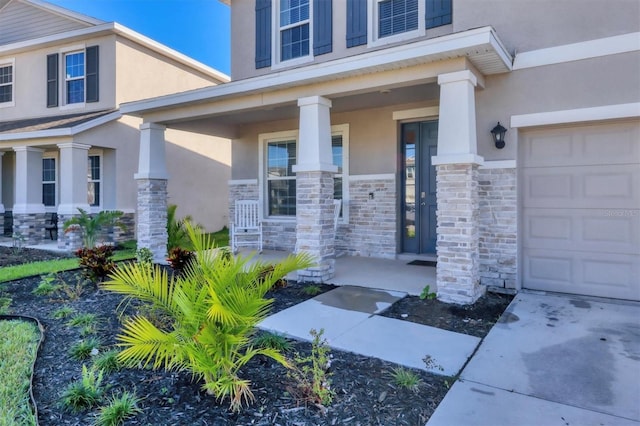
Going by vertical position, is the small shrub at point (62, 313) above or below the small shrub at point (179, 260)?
below

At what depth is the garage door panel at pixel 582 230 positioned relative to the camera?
4.61 metres

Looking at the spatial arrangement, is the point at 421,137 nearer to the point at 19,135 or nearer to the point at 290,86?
the point at 290,86

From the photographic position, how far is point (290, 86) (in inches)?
226

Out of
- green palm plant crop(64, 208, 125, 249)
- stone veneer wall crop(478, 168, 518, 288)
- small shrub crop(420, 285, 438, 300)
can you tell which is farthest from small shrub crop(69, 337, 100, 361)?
green palm plant crop(64, 208, 125, 249)

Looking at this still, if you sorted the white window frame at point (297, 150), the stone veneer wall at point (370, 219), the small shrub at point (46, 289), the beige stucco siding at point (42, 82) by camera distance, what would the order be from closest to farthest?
1. the small shrub at point (46, 289)
2. the stone veneer wall at point (370, 219)
3. the white window frame at point (297, 150)
4. the beige stucco siding at point (42, 82)

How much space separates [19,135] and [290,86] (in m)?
7.99

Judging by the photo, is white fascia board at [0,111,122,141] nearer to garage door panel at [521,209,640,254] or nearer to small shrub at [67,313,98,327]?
small shrub at [67,313,98,327]

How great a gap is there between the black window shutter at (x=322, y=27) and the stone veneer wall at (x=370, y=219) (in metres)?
2.56

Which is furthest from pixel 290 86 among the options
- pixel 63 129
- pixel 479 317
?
pixel 63 129

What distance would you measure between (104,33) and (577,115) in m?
11.1

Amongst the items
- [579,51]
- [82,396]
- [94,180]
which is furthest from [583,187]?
[94,180]

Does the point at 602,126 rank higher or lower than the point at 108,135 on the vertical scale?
lower

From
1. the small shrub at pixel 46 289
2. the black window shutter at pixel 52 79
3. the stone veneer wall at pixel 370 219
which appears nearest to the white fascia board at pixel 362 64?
the stone veneer wall at pixel 370 219

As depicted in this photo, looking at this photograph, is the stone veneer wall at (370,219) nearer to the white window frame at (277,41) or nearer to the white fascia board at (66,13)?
the white window frame at (277,41)
